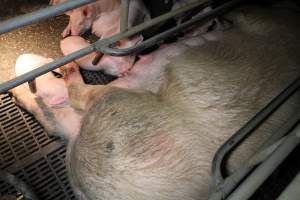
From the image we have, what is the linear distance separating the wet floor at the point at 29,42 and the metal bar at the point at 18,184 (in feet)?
2.74

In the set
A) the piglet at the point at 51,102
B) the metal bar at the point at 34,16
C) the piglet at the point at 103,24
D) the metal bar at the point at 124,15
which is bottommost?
the piglet at the point at 51,102

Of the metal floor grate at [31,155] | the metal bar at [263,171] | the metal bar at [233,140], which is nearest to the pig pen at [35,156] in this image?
the metal floor grate at [31,155]

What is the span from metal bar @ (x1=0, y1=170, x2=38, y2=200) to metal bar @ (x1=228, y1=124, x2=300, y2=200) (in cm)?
127

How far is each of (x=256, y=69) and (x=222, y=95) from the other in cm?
30

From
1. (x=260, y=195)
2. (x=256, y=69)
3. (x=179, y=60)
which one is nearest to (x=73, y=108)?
(x=179, y=60)

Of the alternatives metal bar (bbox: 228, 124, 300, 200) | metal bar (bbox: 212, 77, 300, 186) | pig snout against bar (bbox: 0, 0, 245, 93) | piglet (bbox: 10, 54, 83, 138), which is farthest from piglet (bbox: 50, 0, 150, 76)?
metal bar (bbox: 228, 124, 300, 200)

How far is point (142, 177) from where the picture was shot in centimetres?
160

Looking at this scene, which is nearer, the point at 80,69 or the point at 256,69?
the point at 256,69

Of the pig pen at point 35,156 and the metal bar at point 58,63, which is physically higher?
the metal bar at point 58,63

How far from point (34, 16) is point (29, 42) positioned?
1.56 metres

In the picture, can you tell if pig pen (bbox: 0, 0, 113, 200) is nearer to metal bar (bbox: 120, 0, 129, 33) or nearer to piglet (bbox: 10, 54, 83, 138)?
piglet (bbox: 10, 54, 83, 138)

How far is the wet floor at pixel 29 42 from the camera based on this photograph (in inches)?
103

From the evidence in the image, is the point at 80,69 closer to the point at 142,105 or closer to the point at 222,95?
the point at 142,105

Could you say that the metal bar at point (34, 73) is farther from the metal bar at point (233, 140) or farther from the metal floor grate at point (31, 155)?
the metal bar at point (233, 140)
